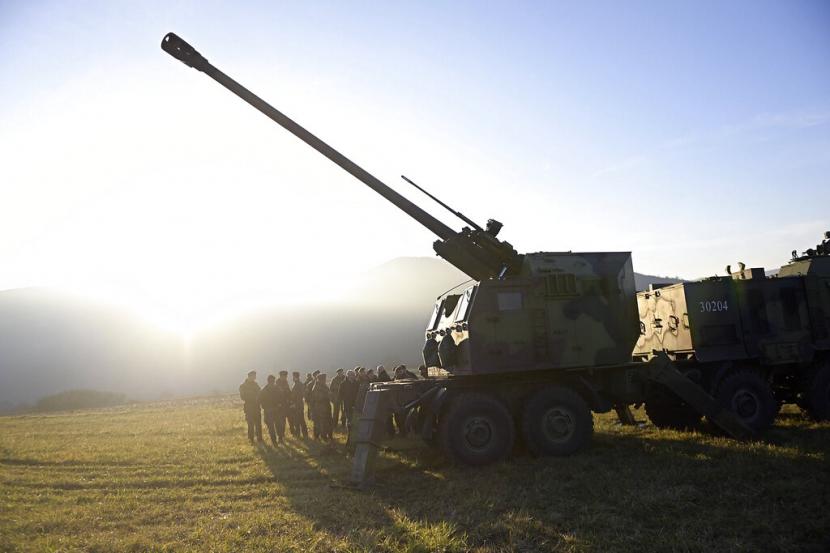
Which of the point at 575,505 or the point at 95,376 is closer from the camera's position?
the point at 575,505

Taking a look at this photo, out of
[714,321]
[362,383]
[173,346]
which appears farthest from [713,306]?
[173,346]

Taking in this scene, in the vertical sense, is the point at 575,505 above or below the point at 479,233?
below

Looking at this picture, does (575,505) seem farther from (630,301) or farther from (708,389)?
(708,389)

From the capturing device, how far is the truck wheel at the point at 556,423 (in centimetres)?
847

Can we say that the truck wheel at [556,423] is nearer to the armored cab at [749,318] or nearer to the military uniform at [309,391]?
the armored cab at [749,318]

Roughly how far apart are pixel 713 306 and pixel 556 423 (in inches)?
155

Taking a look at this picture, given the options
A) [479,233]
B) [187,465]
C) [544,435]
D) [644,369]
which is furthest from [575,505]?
[187,465]

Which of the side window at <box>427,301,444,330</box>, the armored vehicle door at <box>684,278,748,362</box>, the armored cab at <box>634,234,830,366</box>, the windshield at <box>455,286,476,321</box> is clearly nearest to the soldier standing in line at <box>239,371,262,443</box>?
the side window at <box>427,301,444,330</box>

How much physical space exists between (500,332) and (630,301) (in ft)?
7.67

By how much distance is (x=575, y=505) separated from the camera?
6.06m

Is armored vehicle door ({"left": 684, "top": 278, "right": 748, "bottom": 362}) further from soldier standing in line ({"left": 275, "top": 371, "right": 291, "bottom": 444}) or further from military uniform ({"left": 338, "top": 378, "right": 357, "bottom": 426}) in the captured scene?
soldier standing in line ({"left": 275, "top": 371, "right": 291, "bottom": 444})

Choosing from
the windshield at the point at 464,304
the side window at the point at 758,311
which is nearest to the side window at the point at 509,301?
the windshield at the point at 464,304

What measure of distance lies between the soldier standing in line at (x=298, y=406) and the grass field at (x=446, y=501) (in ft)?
7.60

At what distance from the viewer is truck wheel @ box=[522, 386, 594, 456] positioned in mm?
8469
